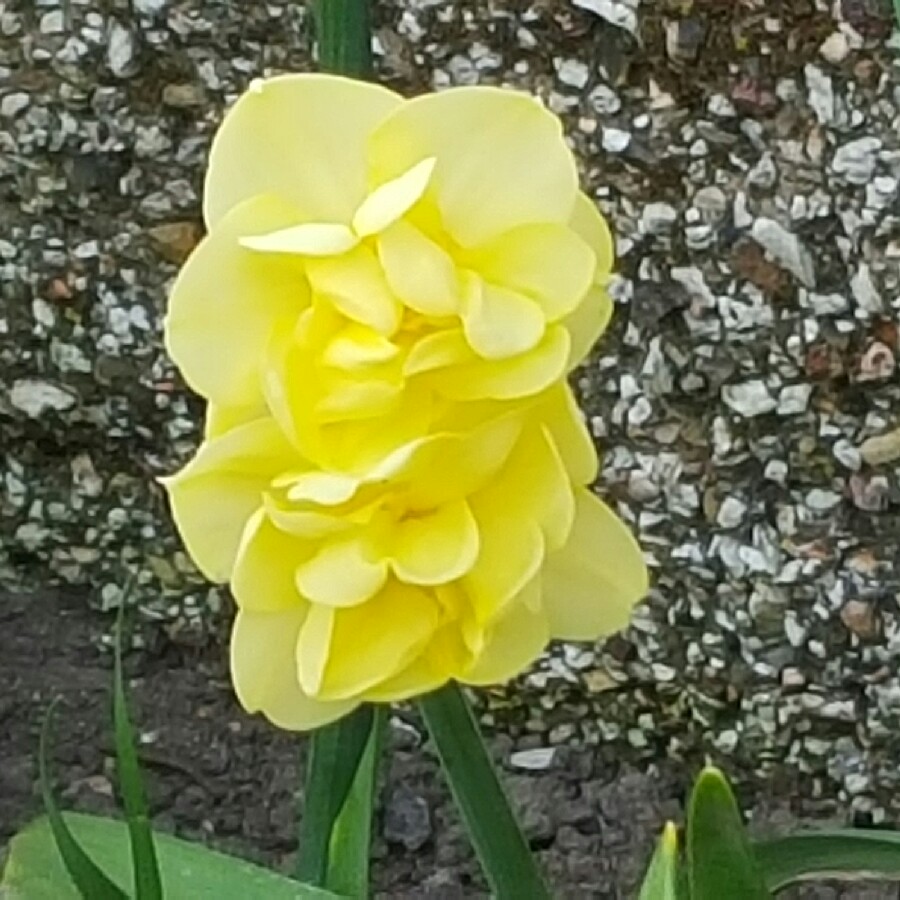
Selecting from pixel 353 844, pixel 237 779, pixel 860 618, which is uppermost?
pixel 353 844

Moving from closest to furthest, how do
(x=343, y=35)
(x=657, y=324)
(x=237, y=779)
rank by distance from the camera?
1. (x=343, y=35)
2. (x=657, y=324)
3. (x=237, y=779)

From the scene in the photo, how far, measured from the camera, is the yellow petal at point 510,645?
1.16ft

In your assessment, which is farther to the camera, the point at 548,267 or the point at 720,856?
the point at 720,856

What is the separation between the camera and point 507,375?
33cm

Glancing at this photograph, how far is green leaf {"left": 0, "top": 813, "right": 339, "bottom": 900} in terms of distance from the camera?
0.58m

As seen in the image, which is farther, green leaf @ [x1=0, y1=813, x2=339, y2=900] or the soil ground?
the soil ground

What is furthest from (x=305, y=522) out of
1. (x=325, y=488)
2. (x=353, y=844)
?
(x=353, y=844)

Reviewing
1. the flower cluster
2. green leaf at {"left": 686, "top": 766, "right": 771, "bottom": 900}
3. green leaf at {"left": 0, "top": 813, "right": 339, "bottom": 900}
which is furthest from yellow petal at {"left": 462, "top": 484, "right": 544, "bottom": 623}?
green leaf at {"left": 0, "top": 813, "right": 339, "bottom": 900}

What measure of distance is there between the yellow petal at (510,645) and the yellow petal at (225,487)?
5cm

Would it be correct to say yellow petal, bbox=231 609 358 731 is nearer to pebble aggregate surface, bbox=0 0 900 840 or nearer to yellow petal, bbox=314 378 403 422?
yellow petal, bbox=314 378 403 422

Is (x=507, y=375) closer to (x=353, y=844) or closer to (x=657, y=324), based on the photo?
(x=353, y=844)

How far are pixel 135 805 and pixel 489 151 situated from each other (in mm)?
206

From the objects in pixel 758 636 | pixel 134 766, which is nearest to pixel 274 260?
pixel 134 766

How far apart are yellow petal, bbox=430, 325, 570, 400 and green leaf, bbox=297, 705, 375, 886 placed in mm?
162
